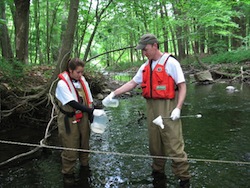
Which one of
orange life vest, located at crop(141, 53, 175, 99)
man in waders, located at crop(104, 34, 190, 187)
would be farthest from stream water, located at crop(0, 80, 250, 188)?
orange life vest, located at crop(141, 53, 175, 99)

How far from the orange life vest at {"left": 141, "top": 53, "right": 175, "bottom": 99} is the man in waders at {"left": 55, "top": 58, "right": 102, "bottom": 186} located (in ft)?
3.01

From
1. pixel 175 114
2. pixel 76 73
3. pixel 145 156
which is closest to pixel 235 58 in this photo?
pixel 175 114

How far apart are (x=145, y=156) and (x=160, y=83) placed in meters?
1.01

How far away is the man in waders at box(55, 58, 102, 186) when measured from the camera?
140 inches

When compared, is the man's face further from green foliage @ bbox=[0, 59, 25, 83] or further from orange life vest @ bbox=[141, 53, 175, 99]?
green foliage @ bbox=[0, 59, 25, 83]

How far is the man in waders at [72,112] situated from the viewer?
3561 millimetres

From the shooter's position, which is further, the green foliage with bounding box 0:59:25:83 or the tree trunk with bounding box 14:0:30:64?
the tree trunk with bounding box 14:0:30:64

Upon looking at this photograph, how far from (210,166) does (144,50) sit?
246 centimetres

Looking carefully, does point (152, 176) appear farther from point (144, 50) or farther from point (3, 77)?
point (3, 77)

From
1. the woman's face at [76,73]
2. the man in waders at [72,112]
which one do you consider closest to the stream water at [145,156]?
the man in waders at [72,112]

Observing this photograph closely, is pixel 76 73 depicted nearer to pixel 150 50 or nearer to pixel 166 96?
pixel 150 50

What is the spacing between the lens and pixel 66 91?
3.52 metres

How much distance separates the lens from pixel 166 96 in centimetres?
335

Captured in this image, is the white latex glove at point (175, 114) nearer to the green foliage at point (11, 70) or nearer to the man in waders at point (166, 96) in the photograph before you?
the man in waders at point (166, 96)
